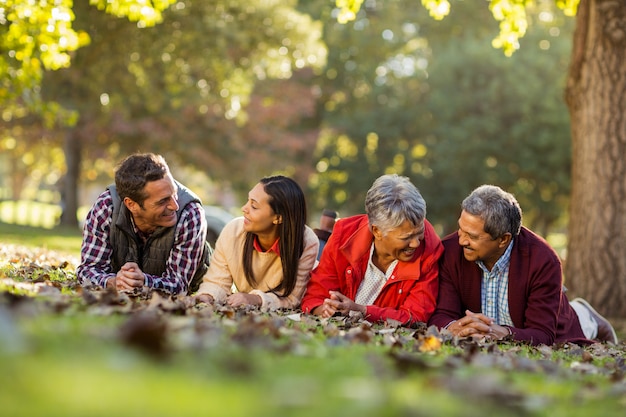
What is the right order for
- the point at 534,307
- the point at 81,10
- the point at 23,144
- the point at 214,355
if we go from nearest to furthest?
1. the point at 214,355
2. the point at 534,307
3. the point at 81,10
4. the point at 23,144

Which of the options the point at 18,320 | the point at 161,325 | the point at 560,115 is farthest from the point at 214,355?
the point at 560,115

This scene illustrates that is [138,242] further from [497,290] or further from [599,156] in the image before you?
[599,156]

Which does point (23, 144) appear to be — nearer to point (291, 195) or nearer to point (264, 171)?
point (264, 171)

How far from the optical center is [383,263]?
7.80m

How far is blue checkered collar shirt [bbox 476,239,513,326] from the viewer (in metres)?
7.43

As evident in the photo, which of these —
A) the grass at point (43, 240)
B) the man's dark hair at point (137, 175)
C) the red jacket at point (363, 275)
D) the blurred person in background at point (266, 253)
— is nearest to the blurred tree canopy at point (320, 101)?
the grass at point (43, 240)

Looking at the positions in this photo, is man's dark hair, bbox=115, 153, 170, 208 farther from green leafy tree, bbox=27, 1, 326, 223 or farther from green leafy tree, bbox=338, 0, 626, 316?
green leafy tree, bbox=27, 1, 326, 223

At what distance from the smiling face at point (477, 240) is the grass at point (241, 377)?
2.10 metres

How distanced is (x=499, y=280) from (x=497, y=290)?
0.09 metres

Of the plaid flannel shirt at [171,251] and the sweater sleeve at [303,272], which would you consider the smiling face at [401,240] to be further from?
the plaid flannel shirt at [171,251]

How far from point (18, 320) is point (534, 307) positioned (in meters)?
4.73

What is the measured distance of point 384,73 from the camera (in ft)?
140

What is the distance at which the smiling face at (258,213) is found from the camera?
25.1 feet

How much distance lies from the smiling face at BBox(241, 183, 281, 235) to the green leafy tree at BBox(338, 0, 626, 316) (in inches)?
230
